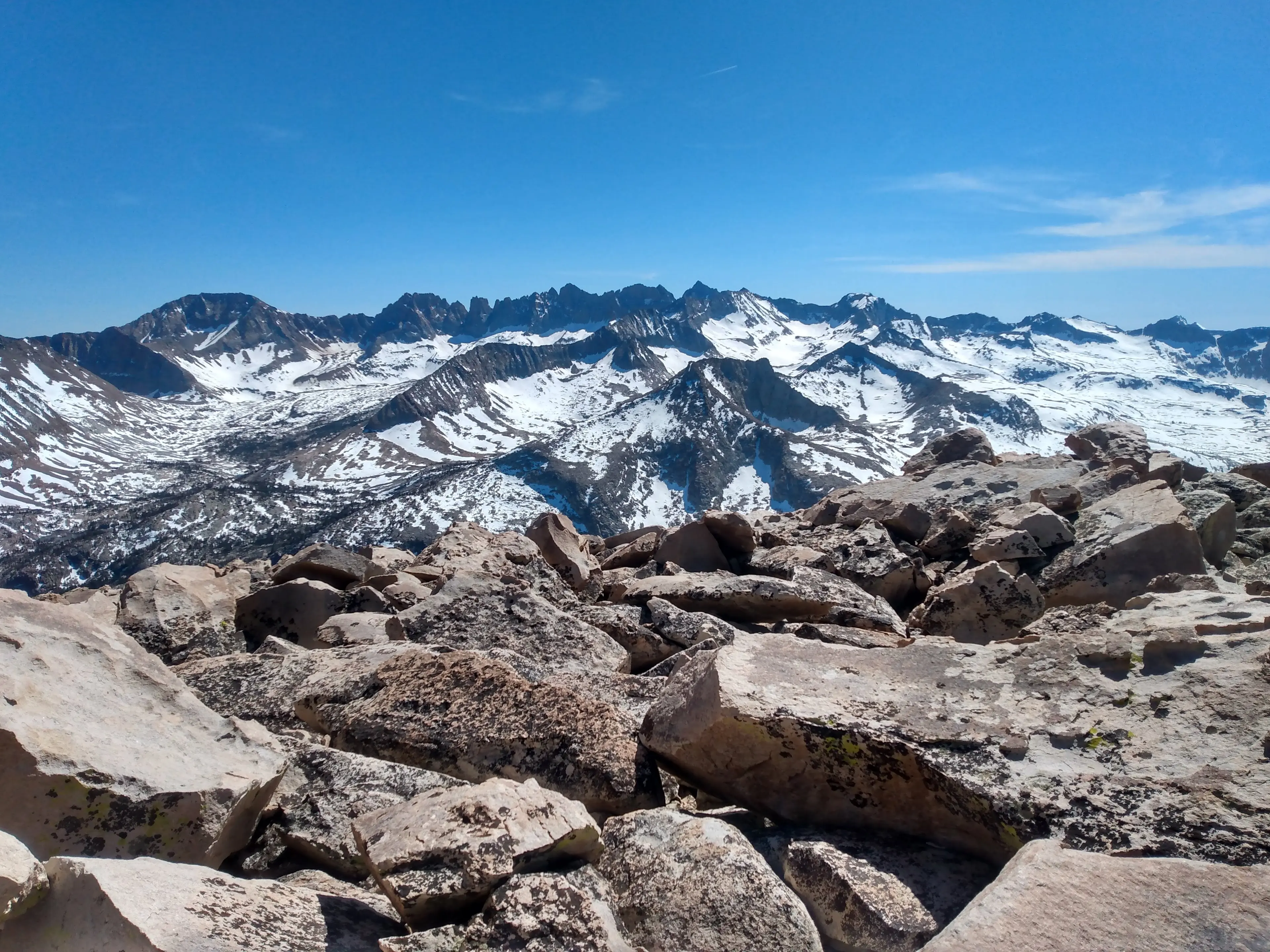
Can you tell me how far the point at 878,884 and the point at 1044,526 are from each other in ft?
28.8

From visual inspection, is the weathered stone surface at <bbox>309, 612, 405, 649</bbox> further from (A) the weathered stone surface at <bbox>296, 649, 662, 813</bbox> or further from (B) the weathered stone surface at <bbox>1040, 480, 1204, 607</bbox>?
(B) the weathered stone surface at <bbox>1040, 480, 1204, 607</bbox>

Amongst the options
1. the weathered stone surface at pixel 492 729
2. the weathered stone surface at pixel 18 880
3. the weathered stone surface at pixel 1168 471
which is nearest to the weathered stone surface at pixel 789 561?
the weathered stone surface at pixel 492 729

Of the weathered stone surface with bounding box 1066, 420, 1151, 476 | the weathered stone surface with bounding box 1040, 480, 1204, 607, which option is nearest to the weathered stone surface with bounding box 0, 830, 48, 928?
the weathered stone surface with bounding box 1040, 480, 1204, 607

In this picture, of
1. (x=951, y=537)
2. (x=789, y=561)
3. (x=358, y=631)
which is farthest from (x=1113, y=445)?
(x=358, y=631)

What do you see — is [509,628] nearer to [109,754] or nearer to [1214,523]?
[109,754]

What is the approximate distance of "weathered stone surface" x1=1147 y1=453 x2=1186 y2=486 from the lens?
47.3ft

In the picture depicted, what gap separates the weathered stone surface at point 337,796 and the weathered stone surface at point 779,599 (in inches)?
222

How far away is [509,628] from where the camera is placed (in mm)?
9422

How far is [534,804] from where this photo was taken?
452cm

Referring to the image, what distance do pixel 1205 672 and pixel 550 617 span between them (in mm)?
6731

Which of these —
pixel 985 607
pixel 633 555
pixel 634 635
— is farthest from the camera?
pixel 633 555

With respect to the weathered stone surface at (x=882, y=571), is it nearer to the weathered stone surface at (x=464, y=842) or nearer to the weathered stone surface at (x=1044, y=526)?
the weathered stone surface at (x=1044, y=526)

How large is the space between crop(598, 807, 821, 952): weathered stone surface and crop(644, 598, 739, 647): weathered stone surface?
4144 millimetres

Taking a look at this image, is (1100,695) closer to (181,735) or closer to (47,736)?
(181,735)
